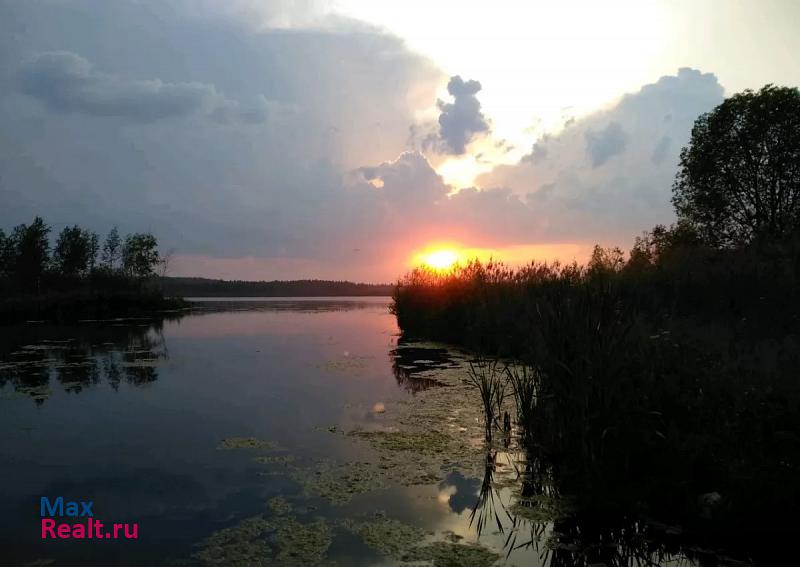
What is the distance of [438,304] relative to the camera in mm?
24516

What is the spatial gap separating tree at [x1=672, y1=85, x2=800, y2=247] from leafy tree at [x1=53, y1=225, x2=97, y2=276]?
69035 millimetres

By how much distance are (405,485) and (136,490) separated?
11.0 feet

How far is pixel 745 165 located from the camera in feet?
89.1

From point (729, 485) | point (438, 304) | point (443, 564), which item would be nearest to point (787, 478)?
point (729, 485)

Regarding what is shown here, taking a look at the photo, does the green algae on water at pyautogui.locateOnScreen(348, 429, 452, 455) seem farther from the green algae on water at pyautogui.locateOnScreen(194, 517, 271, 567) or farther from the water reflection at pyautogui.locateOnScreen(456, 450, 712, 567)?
the green algae on water at pyautogui.locateOnScreen(194, 517, 271, 567)

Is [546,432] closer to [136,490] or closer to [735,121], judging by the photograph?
[136,490]

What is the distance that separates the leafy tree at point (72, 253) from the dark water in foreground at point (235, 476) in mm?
60814

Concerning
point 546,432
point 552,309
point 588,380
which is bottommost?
point 546,432

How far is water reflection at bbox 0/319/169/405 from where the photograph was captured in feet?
42.4

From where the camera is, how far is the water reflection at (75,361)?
12930mm

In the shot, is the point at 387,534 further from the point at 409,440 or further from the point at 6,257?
the point at 6,257

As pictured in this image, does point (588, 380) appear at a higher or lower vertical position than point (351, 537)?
higher

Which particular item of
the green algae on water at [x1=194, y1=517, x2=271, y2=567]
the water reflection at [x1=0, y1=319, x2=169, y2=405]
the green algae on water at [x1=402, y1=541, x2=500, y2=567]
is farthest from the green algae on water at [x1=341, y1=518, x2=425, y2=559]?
the water reflection at [x1=0, y1=319, x2=169, y2=405]

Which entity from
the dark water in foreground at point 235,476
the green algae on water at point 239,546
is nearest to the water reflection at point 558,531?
the dark water in foreground at point 235,476
